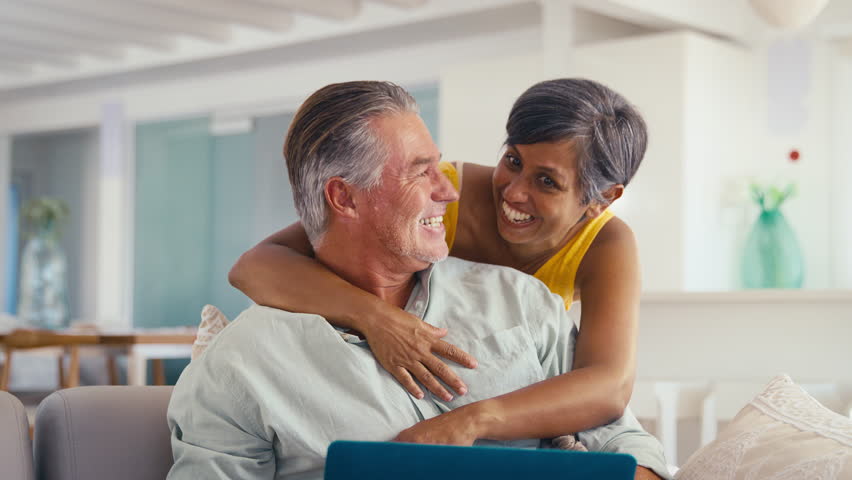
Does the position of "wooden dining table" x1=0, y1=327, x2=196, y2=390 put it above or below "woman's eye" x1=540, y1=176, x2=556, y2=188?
below

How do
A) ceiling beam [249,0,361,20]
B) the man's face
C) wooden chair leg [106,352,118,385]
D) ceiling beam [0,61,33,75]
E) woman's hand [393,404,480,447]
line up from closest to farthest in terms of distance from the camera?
woman's hand [393,404,480,447]
the man's face
ceiling beam [249,0,361,20]
wooden chair leg [106,352,118,385]
ceiling beam [0,61,33,75]

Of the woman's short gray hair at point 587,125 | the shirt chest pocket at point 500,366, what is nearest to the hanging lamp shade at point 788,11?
the woman's short gray hair at point 587,125

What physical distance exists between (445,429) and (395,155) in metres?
0.53

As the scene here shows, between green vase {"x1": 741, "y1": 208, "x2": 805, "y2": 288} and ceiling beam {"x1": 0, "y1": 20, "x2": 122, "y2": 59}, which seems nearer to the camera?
green vase {"x1": 741, "y1": 208, "x2": 805, "y2": 288}

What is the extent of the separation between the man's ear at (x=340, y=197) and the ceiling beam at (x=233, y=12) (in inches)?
175

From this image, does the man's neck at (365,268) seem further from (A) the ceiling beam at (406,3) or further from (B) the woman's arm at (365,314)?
(A) the ceiling beam at (406,3)

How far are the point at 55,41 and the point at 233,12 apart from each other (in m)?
1.70

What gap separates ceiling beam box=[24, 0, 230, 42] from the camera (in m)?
6.04

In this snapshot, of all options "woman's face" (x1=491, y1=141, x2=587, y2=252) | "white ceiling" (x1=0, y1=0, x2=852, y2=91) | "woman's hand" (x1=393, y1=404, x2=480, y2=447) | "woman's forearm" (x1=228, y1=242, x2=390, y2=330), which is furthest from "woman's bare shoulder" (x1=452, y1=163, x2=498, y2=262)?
"white ceiling" (x1=0, y1=0, x2=852, y2=91)

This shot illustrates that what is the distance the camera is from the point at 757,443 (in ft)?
5.04

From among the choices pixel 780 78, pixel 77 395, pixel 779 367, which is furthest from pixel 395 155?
pixel 780 78

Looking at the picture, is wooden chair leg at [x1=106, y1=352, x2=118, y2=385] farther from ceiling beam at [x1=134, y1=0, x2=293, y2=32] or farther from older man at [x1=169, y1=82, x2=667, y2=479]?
older man at [x1=169, y1=82, x2=667, y2=479]

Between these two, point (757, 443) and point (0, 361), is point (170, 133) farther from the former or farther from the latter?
point (757, 443)

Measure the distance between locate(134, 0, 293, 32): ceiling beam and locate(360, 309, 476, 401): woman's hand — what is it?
4725mm
